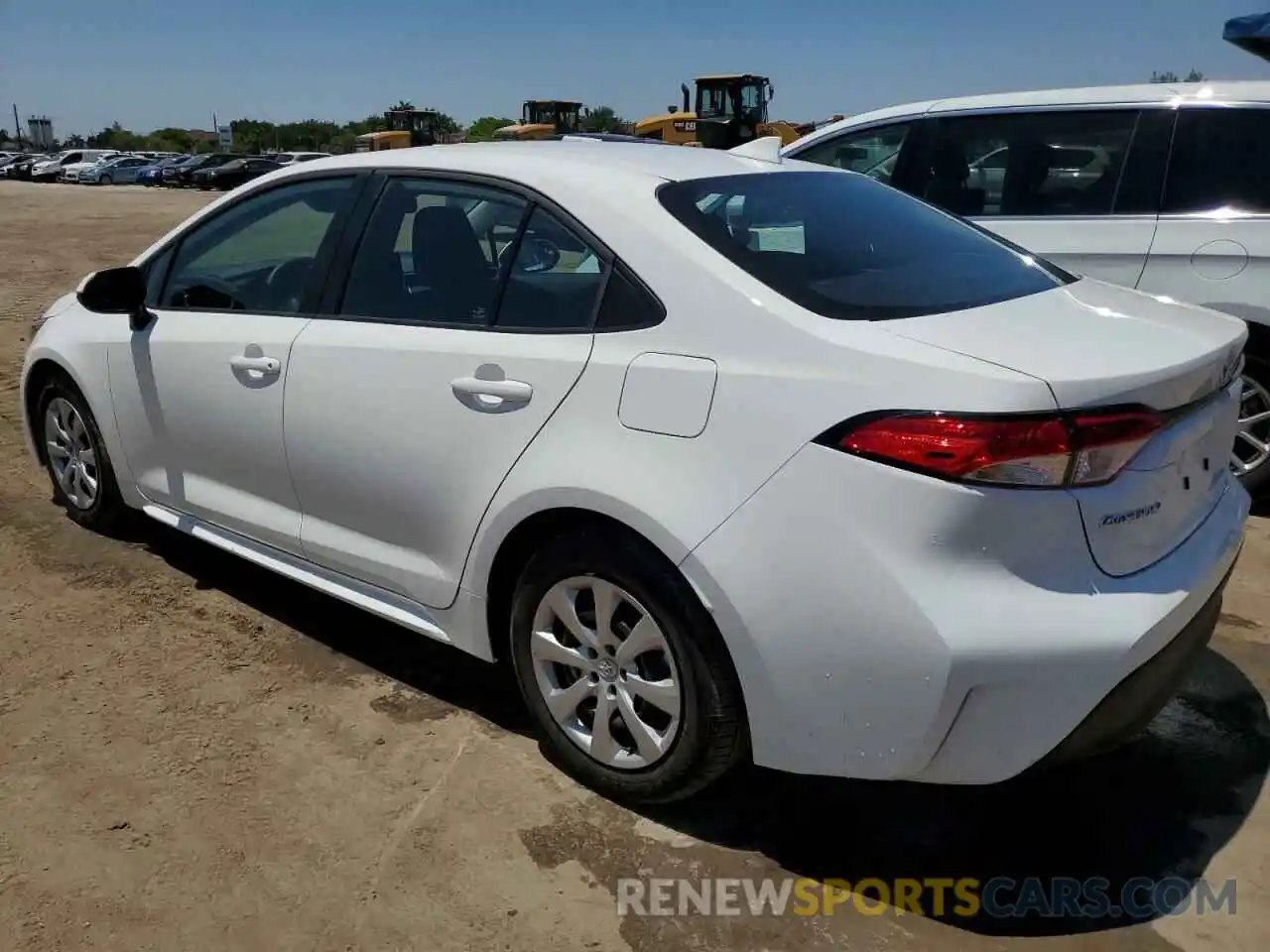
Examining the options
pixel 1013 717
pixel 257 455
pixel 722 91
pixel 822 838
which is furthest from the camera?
pixel 722 91

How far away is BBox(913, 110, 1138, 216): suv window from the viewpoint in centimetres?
492

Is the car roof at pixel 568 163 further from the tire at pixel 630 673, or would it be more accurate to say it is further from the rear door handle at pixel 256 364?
the tire at pixel 630 673

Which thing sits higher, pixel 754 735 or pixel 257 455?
pixel 257 455

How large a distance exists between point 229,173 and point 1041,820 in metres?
40.1

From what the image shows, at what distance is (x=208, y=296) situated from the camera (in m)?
3.72

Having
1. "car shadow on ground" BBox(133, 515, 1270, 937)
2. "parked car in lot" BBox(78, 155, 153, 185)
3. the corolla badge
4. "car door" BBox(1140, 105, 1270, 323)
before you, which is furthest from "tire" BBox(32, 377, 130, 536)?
"parked car in lot" BBox(78, 155, 153, 185)

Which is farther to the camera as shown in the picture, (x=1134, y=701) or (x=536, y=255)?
(x=536, y=255)

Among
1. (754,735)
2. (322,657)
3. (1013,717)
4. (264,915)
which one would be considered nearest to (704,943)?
(754,735)

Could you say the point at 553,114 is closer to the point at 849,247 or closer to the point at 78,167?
the point at 78,167

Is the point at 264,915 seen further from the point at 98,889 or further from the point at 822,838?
the point at 822,838

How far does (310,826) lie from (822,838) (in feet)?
4.16

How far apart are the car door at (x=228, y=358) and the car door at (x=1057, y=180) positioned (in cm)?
329

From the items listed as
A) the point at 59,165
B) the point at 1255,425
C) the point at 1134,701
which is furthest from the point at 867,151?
the point at 59,165

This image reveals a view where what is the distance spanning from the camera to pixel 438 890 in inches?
95.7
